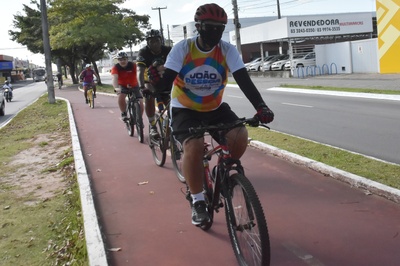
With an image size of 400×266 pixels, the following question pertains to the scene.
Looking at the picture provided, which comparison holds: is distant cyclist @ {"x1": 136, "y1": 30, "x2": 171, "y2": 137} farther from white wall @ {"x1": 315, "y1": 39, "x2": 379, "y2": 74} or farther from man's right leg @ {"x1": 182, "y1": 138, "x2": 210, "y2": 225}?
white wall @ {"x1": 315, "y1": 39, "x2": 379, "y2": 74}

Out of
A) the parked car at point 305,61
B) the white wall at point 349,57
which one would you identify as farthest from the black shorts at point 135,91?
the parked car at point 305,61

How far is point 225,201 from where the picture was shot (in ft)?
11.3

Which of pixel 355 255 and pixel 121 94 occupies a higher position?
pixel 121 94

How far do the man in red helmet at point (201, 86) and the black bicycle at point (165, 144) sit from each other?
58.0 inches

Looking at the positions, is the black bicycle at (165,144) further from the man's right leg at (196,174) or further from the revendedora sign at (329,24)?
the revendedora sign at (329,24)

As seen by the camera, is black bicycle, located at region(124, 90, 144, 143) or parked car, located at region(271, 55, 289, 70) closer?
black bicycle, located at region(124, 90, 144, 143)

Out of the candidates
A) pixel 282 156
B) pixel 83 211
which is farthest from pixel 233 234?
pixel 282 156

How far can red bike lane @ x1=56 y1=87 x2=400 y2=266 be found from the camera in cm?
364

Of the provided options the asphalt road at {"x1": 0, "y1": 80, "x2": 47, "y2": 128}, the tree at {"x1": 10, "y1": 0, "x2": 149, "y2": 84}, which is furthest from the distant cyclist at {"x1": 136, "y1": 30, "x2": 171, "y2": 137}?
the tree at {"x1": 10, "y1": 0, "x2": 149, "y2": 84}

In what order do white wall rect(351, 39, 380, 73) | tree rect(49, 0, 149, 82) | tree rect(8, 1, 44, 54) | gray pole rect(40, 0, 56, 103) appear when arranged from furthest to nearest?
tree rect(8, 1, 44, 54) < tree rect(49, 0, 149, 82) < white wall rect(351, 39, 380, 73) < gray pole rect(40, 0, 56, 103)

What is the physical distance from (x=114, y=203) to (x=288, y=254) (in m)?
2.39

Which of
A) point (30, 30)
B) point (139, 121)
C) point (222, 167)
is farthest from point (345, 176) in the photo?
point (30, 30)

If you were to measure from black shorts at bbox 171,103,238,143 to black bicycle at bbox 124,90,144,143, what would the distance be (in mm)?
5051

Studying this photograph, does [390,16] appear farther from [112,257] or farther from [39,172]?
[112,257]
